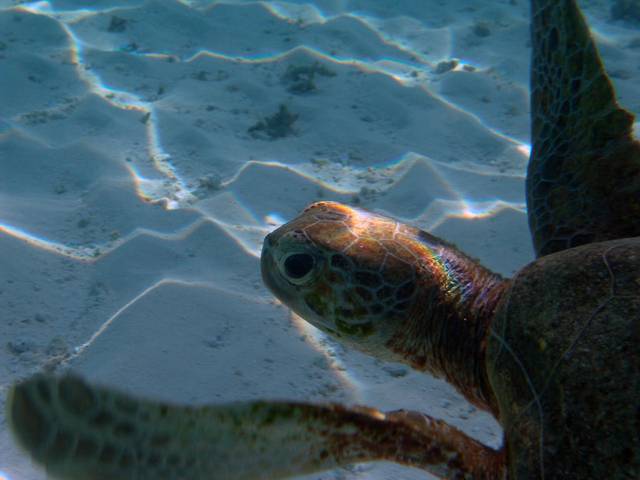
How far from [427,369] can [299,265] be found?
2.02ft

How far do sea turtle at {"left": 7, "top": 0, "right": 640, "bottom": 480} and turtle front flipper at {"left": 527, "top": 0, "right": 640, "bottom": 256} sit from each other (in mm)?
11

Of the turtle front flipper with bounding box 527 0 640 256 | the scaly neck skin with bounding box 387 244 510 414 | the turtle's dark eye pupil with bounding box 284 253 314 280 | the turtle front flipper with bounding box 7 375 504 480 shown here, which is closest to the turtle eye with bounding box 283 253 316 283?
the turtle's dark eye pupil with bounding box 284 253 314 280

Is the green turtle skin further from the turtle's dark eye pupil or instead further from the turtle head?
the turtle's dark eye pupil

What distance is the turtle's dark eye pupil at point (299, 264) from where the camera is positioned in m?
1.73

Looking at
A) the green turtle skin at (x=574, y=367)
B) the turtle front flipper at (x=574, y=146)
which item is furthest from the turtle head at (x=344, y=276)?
the turtle front flipper at (x=574, y=146)

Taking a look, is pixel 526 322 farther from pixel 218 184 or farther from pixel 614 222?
pixel 218 184

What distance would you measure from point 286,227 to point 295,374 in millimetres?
860

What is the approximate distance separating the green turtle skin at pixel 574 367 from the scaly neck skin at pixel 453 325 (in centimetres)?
32

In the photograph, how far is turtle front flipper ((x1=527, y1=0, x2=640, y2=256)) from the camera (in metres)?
1.84

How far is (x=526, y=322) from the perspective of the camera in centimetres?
128

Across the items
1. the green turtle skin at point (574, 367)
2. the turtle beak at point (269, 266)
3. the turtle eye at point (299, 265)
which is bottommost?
the turtle beak at point (269, 266)

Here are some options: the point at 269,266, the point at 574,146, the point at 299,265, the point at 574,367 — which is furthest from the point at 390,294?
the point at 574,146

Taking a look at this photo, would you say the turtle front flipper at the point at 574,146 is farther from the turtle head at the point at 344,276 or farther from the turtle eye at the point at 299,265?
the turtle eye at the point at 299,265

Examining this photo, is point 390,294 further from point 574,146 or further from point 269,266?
point 574,146
